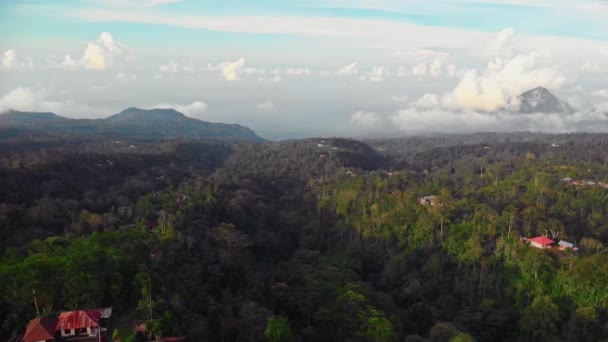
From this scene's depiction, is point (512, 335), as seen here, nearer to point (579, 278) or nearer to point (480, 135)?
point (579, 278)

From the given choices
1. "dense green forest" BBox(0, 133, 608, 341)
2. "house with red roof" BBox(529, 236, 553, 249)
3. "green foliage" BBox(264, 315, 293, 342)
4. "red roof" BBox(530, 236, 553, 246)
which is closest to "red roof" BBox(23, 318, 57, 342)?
"dense green forest" BBox(0, 133, 608, 341)

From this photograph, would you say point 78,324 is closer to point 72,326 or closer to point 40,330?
point 72,326

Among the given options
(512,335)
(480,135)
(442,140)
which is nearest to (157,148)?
(512,335)

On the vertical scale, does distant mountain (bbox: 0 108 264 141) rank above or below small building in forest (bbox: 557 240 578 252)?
above

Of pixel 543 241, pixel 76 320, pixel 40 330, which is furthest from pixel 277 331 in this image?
pixel 543 241

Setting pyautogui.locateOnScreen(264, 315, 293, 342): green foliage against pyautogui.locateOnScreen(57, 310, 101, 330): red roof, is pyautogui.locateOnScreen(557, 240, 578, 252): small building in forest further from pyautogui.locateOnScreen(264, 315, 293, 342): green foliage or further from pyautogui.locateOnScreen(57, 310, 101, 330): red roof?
pyautogui.locateOnScreen(57, 310, 101, 330): red roof
